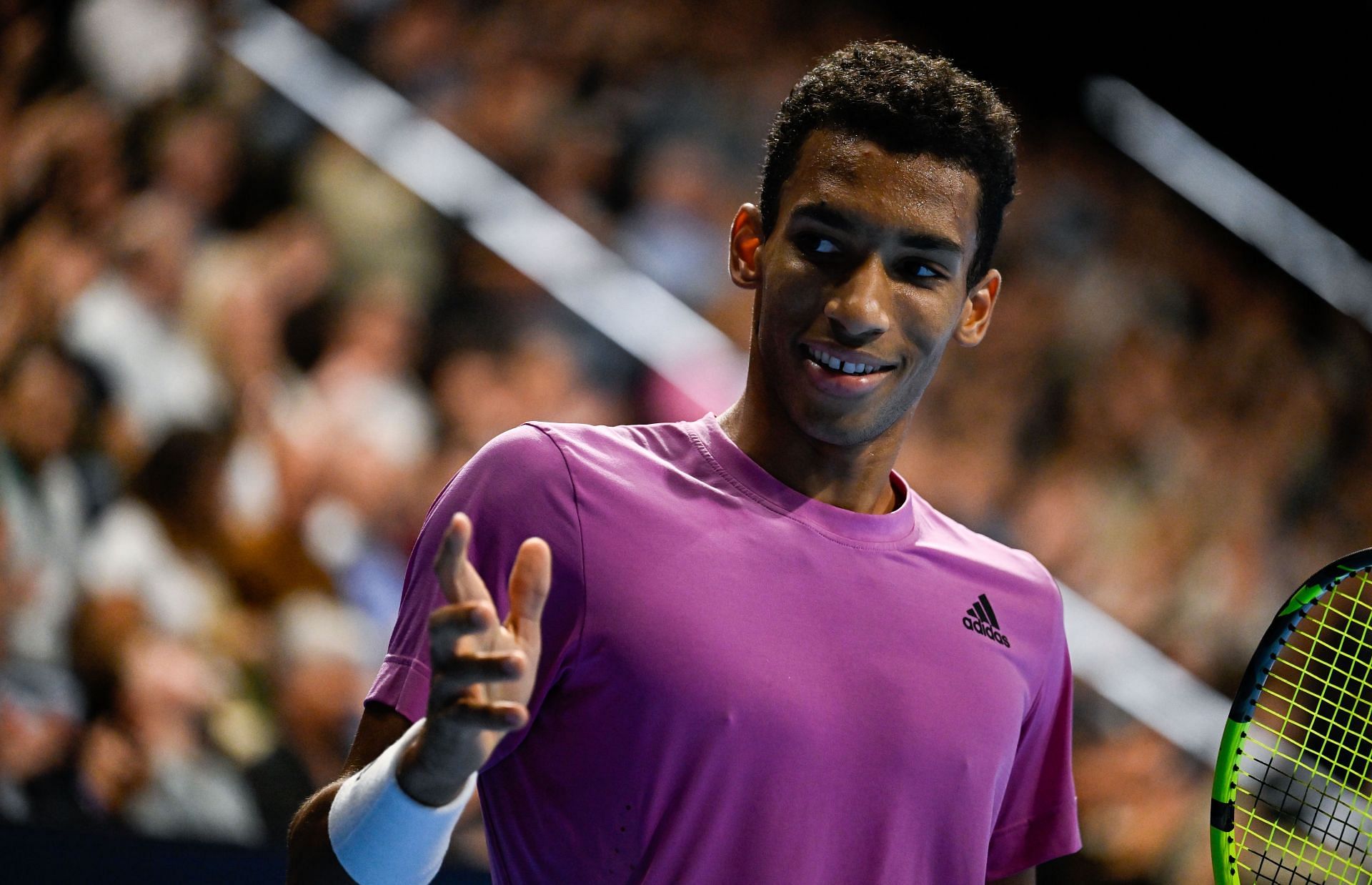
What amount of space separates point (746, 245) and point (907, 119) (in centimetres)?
25

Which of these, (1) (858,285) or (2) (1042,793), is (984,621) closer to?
(2) (1042,793)

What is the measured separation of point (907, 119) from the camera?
4.63 feet

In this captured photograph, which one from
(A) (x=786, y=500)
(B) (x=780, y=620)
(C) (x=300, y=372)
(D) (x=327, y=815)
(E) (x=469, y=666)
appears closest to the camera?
(E) (x=469, y=666)

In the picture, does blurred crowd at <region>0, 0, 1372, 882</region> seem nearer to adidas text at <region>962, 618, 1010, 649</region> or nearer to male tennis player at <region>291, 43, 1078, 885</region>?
male tennis player at <region>291, 43, 1078, 885</region>

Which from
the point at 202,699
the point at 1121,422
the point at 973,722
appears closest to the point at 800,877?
the point at 973,722

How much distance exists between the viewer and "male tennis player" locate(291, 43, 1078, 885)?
1.19m

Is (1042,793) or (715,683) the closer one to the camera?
(715,683)

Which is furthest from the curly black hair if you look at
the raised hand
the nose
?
the raised hand

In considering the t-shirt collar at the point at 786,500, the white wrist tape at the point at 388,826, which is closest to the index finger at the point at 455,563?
the white wrist tape at the point at 388,826

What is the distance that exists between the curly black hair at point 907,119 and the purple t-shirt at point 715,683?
369mm

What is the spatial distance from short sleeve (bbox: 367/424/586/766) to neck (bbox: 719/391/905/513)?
255 mm

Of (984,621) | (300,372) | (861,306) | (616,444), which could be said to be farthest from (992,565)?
(300,372)

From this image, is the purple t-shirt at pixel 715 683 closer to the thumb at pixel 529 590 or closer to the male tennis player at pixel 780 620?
the male tennis player at pixel 780 620

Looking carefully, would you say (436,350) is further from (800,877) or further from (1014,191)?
(800,877)
